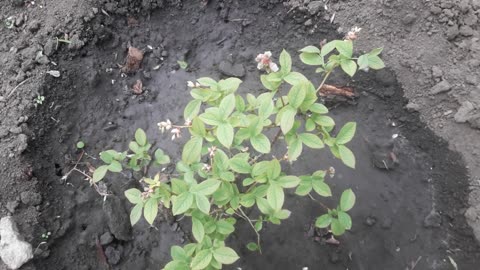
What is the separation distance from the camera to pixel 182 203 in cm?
145

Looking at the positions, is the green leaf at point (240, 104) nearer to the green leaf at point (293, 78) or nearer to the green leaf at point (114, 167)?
the green leaf at point (293, 78)

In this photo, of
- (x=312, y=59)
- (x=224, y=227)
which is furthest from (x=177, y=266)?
(x=312, y=59)

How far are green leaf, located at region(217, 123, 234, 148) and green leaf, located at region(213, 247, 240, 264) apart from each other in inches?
16.6

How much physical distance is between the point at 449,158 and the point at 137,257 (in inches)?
67.0

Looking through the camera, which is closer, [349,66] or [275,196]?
[275,196]

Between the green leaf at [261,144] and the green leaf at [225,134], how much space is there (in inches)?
4.5

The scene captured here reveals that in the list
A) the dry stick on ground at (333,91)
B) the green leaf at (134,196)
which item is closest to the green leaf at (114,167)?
the green leaf at (134,196)

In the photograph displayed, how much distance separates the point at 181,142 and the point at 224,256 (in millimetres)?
1040

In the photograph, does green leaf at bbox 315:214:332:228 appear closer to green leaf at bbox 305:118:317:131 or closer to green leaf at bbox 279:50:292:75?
green leaf at bbox 305:118:317:131

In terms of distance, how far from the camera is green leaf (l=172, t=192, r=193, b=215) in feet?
4.71

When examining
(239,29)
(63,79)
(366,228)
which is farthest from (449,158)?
(63,79)

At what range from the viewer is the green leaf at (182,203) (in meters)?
1.44

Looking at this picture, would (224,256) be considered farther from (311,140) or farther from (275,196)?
(311,140)

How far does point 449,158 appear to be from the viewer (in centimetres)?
219
